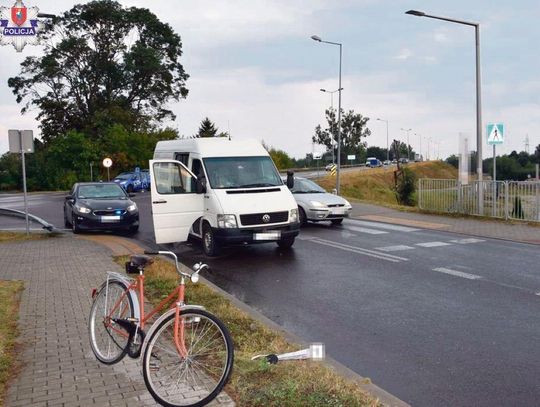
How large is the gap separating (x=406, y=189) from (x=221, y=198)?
23.2 metres

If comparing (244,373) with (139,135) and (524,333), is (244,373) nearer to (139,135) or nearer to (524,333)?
(524,333)

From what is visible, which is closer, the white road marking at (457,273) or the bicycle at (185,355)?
the bicycle at (185,355)

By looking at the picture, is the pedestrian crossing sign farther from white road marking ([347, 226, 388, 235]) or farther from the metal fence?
white road marking ([347, 226, 388, 235])

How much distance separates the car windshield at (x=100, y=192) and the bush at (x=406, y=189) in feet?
63.3

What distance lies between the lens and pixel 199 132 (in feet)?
249

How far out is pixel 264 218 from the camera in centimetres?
1179

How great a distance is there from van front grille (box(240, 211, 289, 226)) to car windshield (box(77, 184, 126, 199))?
24.3 feet

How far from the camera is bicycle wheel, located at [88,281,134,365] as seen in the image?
5.01 meters

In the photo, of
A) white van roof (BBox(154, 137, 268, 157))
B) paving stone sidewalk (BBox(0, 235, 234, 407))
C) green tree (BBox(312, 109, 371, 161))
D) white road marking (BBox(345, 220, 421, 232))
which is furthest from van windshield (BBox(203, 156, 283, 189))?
green tree (BBox(312, 109, 371, 161))

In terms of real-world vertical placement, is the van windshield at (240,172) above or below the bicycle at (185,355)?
above

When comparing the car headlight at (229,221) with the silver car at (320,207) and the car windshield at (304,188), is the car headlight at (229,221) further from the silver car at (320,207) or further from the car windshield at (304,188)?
the car windshield at (304,188)

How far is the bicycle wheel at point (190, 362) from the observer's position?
Answer: 4219mm

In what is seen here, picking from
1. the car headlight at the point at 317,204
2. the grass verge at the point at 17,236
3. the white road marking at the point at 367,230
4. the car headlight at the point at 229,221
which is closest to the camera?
the car headlight at the point at 229,221

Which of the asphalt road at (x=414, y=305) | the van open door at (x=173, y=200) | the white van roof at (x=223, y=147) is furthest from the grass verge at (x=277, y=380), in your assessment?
the white van roof at (x=223, y=147)
